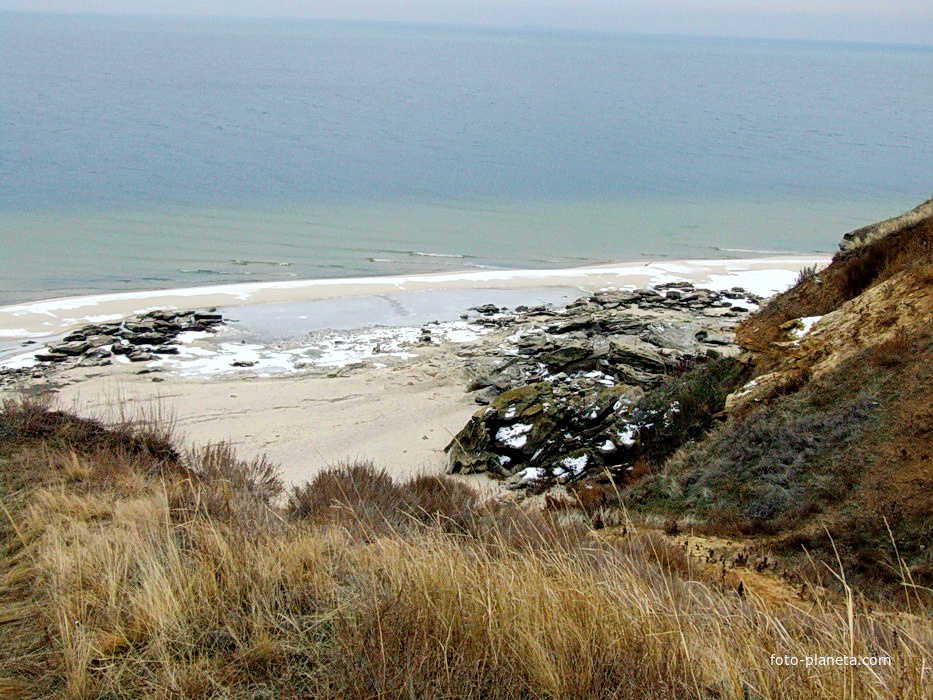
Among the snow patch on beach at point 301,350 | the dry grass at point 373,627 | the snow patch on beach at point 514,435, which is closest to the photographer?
the dry grass at point 373,627

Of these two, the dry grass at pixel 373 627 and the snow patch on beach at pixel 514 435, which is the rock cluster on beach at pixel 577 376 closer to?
the snow patch on beach at pixel 514 435

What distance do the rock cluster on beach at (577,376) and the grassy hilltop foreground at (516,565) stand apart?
1.47m

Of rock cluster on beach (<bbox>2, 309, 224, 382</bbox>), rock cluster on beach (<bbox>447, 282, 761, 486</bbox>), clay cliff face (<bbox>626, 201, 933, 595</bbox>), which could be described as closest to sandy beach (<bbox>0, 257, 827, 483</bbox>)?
rock cluster on beach (<bbox>2, 309, 224, 382</bbox>)

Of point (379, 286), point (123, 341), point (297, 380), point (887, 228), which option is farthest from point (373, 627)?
point (379, 286)

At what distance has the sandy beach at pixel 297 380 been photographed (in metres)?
11.8

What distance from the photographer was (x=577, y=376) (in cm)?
1284

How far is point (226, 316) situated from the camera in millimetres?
19578

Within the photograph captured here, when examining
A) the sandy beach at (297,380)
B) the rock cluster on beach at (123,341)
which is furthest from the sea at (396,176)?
the rock cluster on beach at (123,341)

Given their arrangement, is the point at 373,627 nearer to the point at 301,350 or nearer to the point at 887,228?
the point at 887,228

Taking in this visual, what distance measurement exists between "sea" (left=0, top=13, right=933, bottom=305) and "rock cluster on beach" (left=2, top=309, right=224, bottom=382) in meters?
4.73

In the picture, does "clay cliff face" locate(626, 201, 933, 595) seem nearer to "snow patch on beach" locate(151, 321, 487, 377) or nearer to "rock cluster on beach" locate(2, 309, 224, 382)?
"snow patch on beach" locate(151, 321, 487, 377)

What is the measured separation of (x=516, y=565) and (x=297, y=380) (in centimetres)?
1193

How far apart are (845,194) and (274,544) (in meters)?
46.7

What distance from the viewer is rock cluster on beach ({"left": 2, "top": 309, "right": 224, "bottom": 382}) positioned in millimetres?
15828
